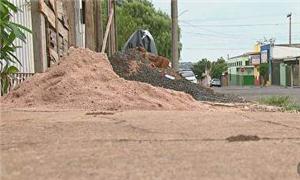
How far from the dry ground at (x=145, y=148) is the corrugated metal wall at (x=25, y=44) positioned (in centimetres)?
295

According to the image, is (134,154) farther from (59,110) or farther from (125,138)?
(59,110)

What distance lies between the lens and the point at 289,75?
64.0 m

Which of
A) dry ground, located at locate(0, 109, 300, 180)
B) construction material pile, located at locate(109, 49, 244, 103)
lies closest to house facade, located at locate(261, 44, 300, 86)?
construction material pile, located at locate(109, 49, 244, 103)

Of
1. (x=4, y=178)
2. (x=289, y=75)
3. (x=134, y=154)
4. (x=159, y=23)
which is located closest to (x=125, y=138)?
(x=134, y=154)

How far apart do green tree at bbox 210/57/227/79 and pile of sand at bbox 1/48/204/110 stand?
103 meters

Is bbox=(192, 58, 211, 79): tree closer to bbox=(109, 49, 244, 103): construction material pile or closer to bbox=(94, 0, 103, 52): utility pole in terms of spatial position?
bbox=(94, 0, 103, 52): utility pole

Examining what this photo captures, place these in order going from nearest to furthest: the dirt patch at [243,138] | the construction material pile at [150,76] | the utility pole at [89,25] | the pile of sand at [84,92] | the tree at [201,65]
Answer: the dirt patch at [243,138] < the pile of sand at [84,92] < the construction material pile at [150,76] < the utility pole at [89,25] < the tree at [201,65]

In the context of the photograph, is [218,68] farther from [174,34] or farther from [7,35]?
[7,35]

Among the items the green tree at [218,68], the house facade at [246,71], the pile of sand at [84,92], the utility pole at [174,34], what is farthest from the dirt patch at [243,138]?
the green tree at [218,68]

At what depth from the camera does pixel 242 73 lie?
92438 millimetres

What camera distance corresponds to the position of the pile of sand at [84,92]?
275 inches

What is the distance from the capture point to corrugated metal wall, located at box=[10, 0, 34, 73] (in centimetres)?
834

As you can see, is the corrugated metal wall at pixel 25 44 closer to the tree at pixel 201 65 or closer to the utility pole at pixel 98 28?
the utility pole at pixel 98 28

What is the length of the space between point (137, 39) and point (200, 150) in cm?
1538
